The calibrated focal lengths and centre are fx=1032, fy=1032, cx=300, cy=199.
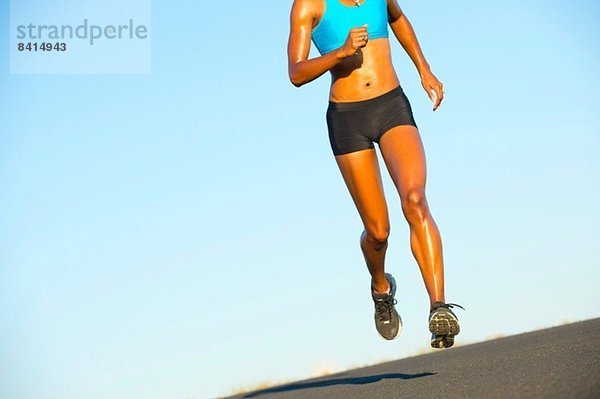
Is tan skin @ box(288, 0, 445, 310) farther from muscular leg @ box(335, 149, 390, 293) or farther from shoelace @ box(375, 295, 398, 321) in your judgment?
shoelace @ box(375, 295, 398, 321)

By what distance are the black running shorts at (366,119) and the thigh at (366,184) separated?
0.07m

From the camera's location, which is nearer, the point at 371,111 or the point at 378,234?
the point at 371,111

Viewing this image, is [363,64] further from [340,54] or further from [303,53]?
[340,54]

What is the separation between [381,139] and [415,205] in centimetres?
85

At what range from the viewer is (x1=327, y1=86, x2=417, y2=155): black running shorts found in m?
7.96

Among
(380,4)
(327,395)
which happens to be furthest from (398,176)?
(327,395)

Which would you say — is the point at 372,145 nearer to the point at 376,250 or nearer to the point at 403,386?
the point at 376,250

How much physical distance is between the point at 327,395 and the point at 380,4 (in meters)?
3.51

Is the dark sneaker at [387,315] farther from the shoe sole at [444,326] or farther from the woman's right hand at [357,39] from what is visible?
the woman's right hand at [357,39]

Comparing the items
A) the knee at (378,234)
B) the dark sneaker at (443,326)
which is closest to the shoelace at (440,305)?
the dark sneaker at (443,326)

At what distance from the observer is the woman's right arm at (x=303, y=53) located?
744 cm

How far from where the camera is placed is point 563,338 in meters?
10.5

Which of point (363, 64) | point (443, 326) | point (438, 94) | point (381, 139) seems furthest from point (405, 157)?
point (443, 326)

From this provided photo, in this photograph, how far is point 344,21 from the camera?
7961mm
